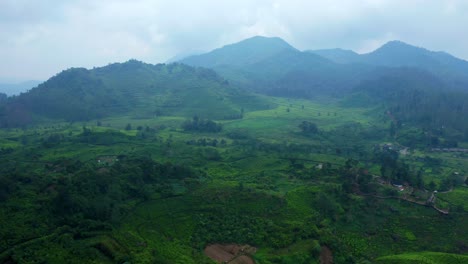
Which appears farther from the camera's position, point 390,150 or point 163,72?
point 163,72

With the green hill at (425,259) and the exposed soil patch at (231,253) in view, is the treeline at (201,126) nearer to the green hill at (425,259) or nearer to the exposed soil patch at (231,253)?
the exposed soil patch at (231,253)

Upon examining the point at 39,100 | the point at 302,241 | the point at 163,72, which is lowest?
the point at 302,241

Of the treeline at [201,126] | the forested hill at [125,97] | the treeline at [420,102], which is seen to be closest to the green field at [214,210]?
the treeline at [201,126]

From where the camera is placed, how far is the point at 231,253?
35188mm

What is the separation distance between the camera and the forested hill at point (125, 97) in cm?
12121

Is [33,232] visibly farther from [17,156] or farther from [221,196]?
[17,156]

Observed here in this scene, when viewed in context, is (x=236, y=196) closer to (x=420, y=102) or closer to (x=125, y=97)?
(x=420, y=102)

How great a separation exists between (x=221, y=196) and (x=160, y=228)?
8.55 meters

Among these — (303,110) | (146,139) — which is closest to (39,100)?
(146,139)

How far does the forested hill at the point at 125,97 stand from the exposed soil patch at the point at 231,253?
86.3m

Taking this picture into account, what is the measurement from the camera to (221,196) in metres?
43.6

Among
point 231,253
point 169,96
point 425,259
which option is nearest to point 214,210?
point 231,253

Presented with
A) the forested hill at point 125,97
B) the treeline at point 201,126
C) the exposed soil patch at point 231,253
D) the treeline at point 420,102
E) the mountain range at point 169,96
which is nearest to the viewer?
the exposed soil patch at point 231,253

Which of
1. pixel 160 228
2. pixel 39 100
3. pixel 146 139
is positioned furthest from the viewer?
pixel 39 100
